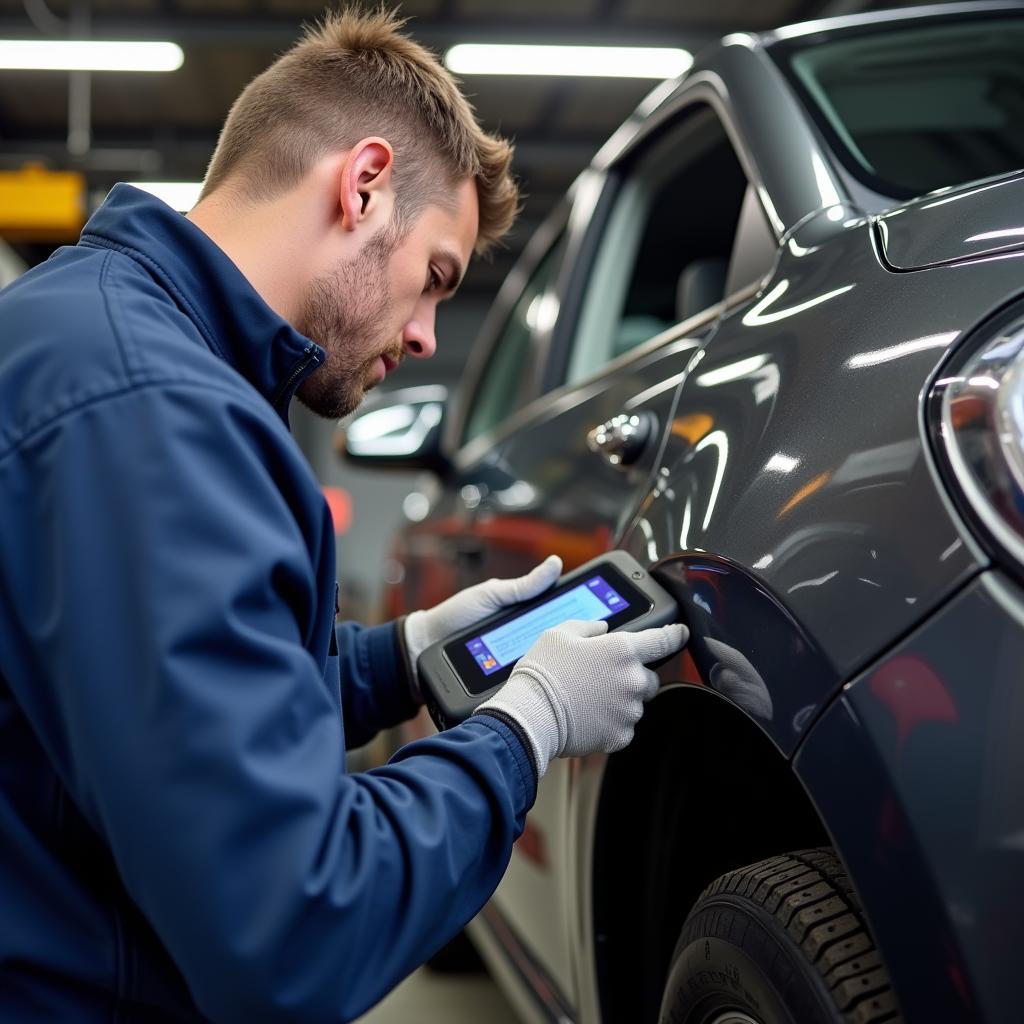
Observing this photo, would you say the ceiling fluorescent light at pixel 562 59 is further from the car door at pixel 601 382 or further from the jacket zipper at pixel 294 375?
the jacket zipper at pixel 294 375

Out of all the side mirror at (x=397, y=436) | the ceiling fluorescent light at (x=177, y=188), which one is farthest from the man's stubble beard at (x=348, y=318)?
the ceiling fluorescent light at (x=177, y=188)

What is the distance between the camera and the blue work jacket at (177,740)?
0.75m

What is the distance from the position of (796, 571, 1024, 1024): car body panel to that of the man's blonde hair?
30.1 inches

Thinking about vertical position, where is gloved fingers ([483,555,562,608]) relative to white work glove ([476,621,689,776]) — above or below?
below

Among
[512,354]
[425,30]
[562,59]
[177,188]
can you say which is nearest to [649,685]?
[512,354]

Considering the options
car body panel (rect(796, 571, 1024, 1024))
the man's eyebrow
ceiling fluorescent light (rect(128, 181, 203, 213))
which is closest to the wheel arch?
car body panel (rect(796, 571, 1024, 1024))

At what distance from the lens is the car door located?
1301 mm

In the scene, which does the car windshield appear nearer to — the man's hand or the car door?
the car door

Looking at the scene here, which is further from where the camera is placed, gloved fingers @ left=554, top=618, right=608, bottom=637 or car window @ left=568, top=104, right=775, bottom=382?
car window @ left=568, top=104, right=775, bottom=382

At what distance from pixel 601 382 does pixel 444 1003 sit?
1657 mm

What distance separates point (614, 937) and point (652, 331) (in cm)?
123

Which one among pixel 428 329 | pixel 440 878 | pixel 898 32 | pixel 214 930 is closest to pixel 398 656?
pixel 428 329

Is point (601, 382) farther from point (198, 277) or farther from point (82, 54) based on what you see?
point (82, 54)

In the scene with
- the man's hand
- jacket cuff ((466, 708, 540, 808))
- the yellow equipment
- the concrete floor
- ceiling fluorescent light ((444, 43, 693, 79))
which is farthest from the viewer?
the yellow equipment
